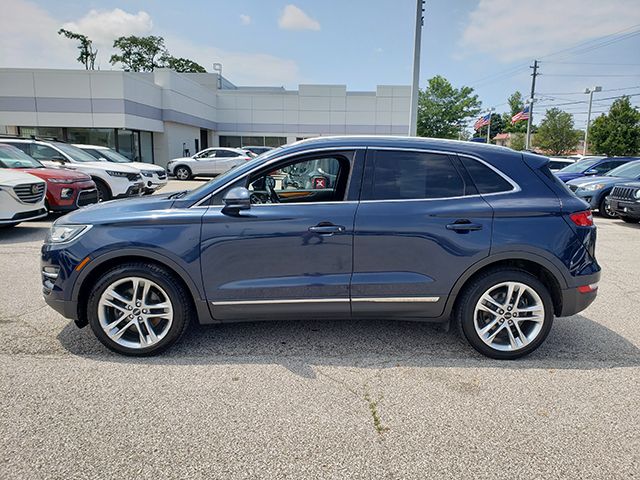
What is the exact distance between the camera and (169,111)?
85.0 ft

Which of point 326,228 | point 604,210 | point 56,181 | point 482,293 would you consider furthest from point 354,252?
point 604,210

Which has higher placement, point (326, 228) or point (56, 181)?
point (56, 181)

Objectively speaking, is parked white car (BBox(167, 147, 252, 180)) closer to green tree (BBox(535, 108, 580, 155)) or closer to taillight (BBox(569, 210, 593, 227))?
taillight (BBox(569, 210, 593, 227))

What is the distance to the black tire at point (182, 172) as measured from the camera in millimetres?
21484

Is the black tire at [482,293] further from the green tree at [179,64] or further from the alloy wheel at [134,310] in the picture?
the green tree at [179,64]

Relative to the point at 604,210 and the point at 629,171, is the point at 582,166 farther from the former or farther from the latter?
the point at 604,210

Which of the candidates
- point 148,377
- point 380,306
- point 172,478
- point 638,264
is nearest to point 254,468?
A: point 172,478

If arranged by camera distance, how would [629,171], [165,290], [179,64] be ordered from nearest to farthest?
1. [165,290]
2. [629,171]
3. [179,64]

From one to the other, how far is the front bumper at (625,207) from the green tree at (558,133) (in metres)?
40.6

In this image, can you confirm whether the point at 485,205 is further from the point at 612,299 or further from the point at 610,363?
the point at 612,299

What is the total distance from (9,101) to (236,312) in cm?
2492

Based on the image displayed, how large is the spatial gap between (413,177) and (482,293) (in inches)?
42.9

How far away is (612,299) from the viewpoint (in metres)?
4.98

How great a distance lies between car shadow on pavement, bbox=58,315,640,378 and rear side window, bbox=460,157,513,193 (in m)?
1.39
